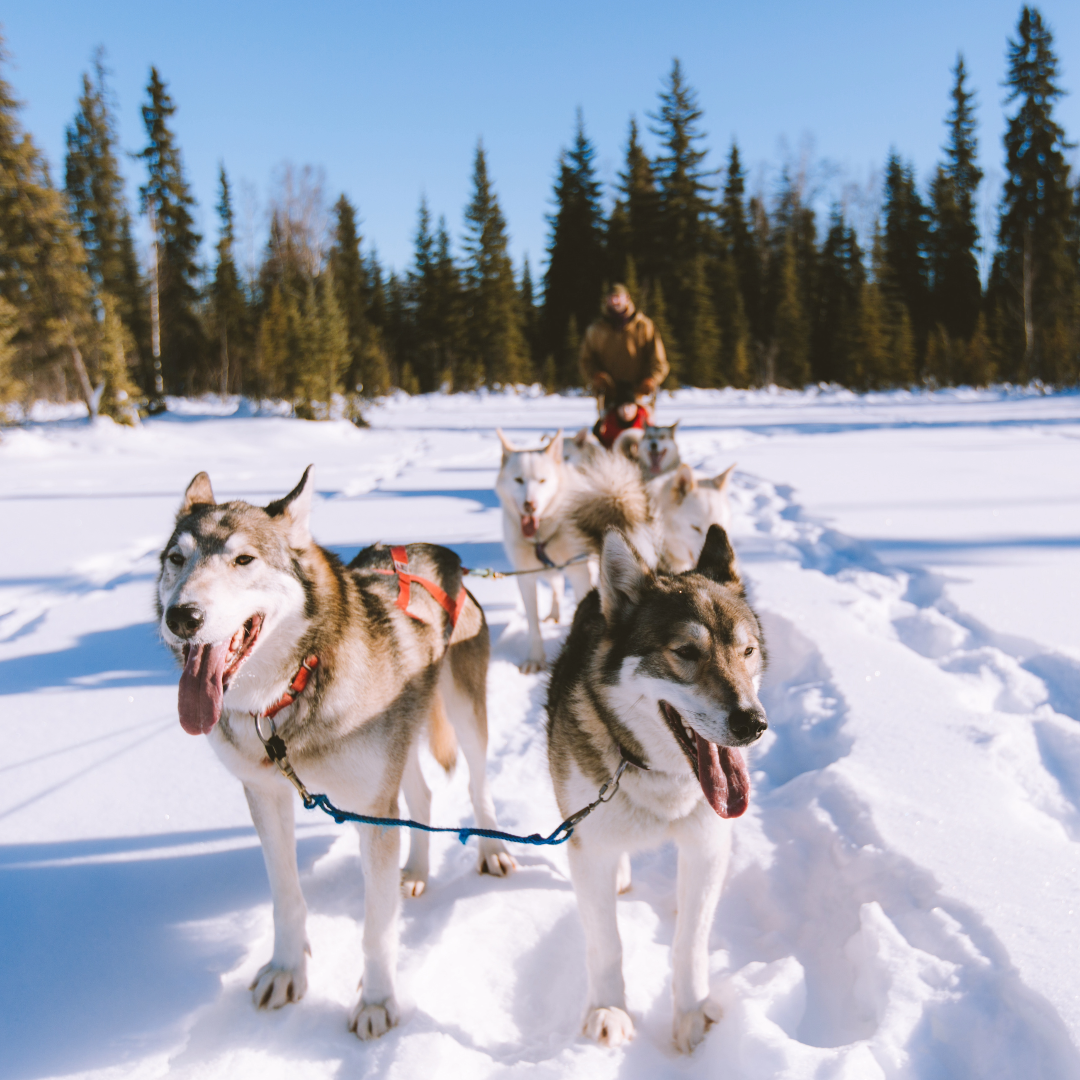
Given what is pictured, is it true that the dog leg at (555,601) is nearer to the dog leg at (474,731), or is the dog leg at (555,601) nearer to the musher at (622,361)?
the dog leg at (474,731)

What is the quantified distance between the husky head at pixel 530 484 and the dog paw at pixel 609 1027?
8.92 feet

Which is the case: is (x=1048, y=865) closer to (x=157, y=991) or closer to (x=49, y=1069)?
(x=157, y=991)

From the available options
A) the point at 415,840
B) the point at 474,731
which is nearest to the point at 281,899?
the point at 415,840

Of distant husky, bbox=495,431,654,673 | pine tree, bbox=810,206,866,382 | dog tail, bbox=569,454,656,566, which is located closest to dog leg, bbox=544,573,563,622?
distant husky, bbox=495,431,654,673

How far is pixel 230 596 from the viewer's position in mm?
1478

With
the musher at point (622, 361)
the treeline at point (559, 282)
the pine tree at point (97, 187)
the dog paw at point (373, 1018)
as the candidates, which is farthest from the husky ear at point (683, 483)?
the pine tree at point (97, 187)

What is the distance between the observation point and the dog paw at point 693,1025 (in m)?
1.59

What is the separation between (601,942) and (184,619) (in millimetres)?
1176

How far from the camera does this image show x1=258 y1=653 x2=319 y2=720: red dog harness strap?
1.62 metres

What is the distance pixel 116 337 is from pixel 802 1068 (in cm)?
1692

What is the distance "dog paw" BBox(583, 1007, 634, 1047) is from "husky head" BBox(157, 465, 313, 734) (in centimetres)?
106

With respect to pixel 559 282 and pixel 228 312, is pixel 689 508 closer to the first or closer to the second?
pixel 228 312

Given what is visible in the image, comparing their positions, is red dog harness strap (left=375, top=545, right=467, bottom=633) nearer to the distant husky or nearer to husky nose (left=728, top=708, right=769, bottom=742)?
the distant husky

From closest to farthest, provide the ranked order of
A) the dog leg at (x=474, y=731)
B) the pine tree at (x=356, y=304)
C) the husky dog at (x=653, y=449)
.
A: the dog leg at (x=474, y=731) → the husky dog at (x=653, y=449) → the pine tree at (x=356, y=304)
